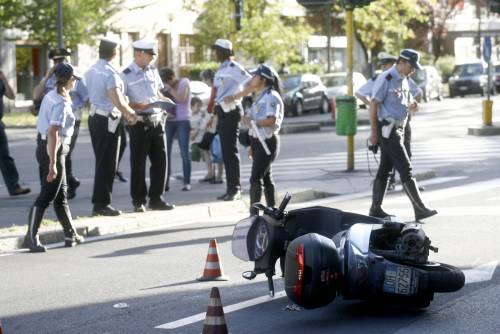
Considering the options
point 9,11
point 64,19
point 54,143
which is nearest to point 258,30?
point 64,19

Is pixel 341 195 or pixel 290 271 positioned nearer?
pixel 290 271

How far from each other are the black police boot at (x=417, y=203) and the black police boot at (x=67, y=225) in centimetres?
346

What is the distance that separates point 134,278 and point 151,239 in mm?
2413

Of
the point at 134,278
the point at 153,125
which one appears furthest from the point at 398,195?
the point at 134,278

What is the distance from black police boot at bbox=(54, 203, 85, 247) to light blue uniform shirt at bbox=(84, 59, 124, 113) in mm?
1970

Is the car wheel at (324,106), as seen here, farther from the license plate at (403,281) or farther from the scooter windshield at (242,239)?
the license plate at (403,281)

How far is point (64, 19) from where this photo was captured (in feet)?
131

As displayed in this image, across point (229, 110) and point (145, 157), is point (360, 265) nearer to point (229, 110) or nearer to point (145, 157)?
point (145, 157)

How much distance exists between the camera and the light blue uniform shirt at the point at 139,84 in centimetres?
1366

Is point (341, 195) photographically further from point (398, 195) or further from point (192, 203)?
point (192, 203)

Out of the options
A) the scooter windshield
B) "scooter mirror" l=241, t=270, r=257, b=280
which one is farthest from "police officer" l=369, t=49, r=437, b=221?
the scooter windshield

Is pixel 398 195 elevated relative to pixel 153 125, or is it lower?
lower

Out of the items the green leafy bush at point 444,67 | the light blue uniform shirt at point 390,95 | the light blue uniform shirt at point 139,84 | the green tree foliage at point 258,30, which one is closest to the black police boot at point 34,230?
the light blue uniform shirt at point 139,84

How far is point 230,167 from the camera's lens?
1498cm
